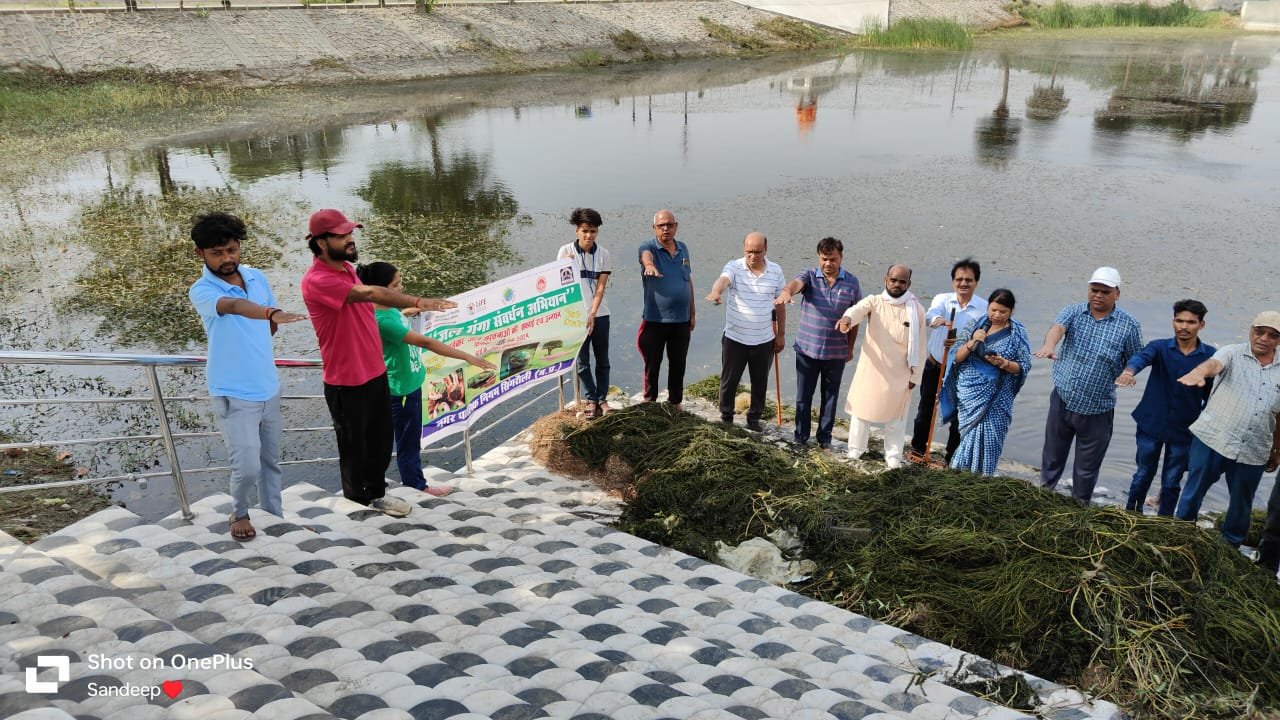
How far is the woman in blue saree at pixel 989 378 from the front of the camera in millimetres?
5520

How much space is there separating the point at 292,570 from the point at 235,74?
23.7 metres

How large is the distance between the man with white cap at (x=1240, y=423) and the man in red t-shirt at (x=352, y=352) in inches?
176

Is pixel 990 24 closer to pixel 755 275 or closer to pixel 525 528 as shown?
pixel 755 275

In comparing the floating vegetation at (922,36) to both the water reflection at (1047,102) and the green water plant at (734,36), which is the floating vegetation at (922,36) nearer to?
the green water plant at (734,36)

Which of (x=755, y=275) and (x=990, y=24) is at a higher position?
(x=990, y=24)

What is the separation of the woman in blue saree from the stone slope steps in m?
2.27

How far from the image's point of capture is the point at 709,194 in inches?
572

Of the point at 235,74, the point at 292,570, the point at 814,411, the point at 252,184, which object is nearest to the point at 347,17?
the point at 235,74

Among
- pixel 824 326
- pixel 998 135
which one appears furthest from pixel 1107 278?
pixel 998 135

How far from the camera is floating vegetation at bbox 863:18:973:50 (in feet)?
112

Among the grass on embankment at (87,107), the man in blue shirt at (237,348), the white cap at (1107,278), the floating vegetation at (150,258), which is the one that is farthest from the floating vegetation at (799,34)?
the man in blue shirt at (237,348)

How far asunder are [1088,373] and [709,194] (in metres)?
9.80

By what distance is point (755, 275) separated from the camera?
20.5ft

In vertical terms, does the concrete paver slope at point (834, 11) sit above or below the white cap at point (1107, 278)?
above
